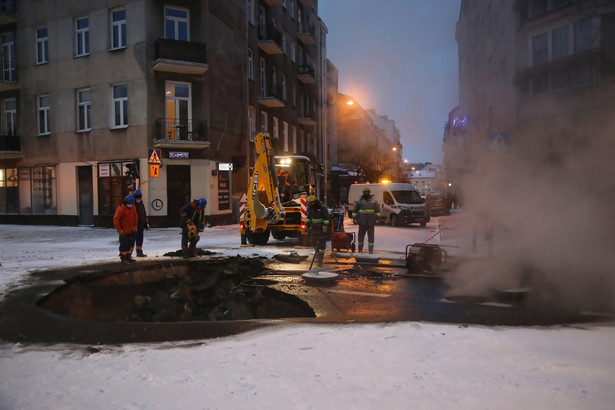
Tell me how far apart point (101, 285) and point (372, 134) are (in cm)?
6084

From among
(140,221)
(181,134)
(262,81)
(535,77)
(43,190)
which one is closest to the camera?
(535,77)

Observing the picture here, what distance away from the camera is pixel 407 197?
72.3ft

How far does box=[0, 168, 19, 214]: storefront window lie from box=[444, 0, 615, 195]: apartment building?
26380mm

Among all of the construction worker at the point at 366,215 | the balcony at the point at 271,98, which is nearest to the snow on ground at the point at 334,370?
the construction worker at the point at 366,215

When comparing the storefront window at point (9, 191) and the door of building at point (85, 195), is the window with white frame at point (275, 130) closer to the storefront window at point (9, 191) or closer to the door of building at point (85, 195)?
the door of building at point (85, 195)

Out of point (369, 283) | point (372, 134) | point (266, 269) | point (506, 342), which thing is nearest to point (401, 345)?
point (506, 342)

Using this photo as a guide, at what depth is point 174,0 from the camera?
21.3 metres

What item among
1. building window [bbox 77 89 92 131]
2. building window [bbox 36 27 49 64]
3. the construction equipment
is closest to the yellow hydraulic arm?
the construction equipment

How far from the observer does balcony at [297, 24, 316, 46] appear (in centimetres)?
3612

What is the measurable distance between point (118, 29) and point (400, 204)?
633 inches

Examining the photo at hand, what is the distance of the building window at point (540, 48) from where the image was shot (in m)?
3.78

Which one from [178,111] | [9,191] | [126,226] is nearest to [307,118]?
[178,111]

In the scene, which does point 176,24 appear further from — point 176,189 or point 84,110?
point 176,189

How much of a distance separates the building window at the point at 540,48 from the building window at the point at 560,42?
62 millimetres
